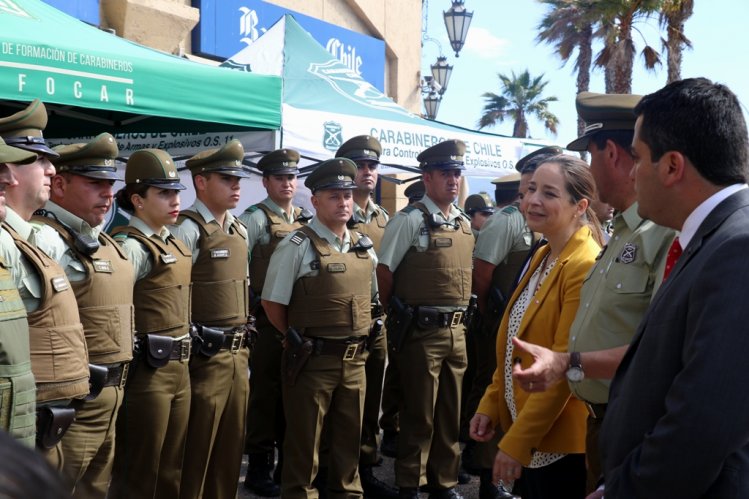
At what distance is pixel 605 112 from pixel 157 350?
2488 mm

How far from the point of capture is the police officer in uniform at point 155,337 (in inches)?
159

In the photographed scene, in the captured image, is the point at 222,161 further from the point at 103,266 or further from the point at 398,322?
the point at 398,322

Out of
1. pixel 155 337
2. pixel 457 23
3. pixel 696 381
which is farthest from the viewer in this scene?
pixel 457 23

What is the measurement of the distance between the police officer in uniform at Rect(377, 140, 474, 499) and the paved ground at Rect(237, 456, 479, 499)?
360 mm

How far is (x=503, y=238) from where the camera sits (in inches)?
247

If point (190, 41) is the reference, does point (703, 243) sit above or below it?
below

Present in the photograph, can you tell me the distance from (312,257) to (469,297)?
145 cm

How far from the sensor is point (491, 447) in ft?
16.9

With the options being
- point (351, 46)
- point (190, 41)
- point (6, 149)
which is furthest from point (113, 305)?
point (351, 46)

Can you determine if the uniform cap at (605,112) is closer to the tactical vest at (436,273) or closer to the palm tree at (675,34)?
the tactical vest at (436,273)

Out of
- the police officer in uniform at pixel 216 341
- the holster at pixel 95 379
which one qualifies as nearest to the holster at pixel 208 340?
the police officer in uniform at pixel 216 341

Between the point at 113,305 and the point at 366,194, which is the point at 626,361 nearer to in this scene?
the point at 113,305

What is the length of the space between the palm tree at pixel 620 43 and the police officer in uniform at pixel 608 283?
62.2 feet

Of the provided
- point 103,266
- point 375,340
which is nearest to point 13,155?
point 103,266
